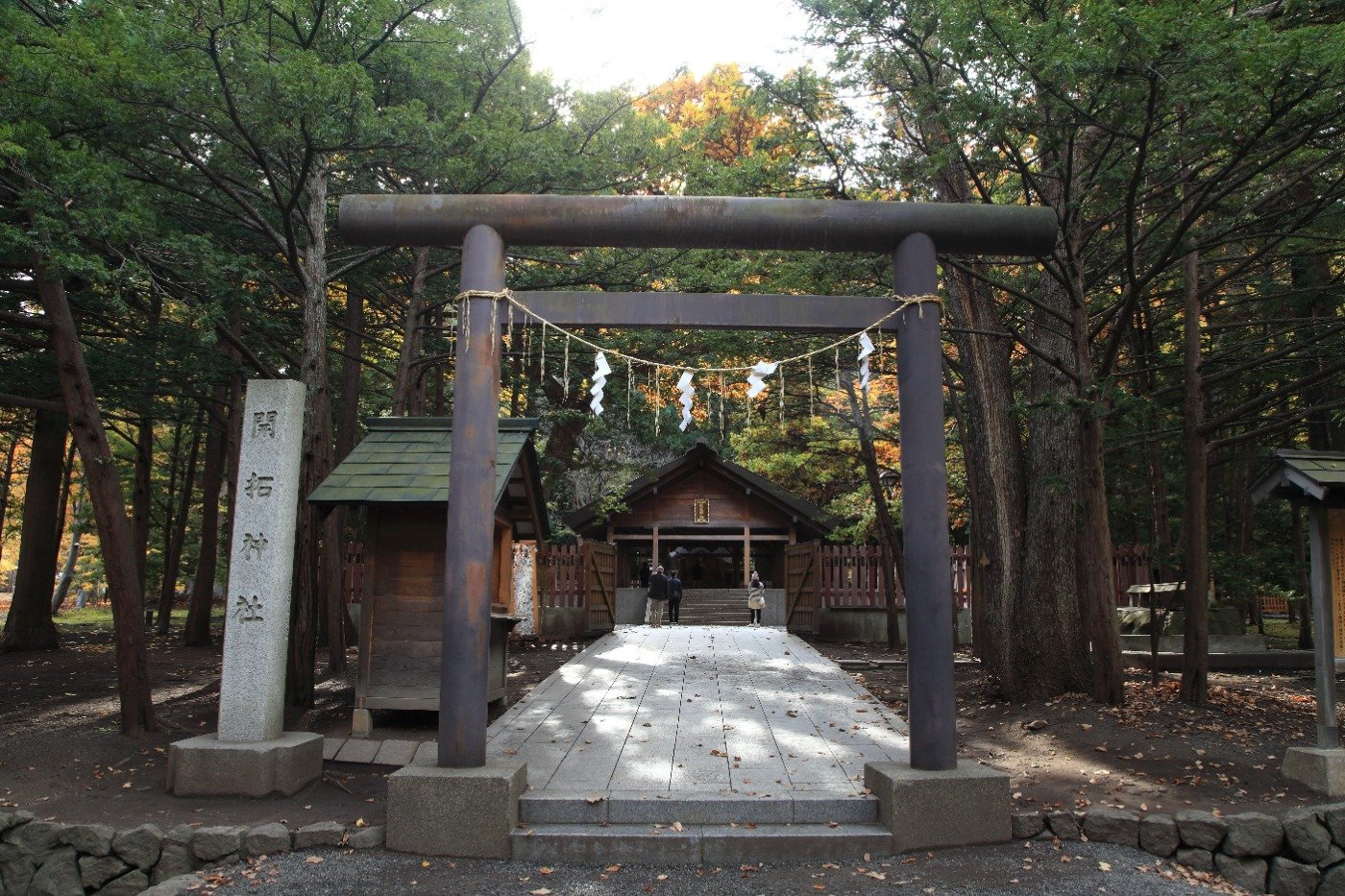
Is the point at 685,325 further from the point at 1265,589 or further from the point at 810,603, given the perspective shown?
the point at 810,603

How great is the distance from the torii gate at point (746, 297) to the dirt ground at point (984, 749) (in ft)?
6.00

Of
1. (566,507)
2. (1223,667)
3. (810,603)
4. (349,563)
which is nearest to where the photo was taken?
(1223,667)

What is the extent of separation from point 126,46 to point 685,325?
21.2 ft

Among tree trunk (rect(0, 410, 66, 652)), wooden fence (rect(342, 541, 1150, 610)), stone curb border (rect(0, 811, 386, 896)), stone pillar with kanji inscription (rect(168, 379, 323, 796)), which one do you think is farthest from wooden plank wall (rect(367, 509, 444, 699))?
wooden fence (rect(342, 541, 1150, 610))

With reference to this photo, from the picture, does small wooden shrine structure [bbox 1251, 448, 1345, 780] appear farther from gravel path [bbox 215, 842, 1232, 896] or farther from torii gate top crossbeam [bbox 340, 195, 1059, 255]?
torii gate top crossbeam [bbox 340, 195, 1059, 255]

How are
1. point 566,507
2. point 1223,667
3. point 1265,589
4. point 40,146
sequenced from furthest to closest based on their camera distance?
point 566,507, point 1265,589, point 1223,667, point 40,146

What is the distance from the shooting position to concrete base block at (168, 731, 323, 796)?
6.71 meters

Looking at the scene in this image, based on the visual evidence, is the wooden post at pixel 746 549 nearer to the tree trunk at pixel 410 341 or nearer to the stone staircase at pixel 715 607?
the stone staircase at pixel 715 607

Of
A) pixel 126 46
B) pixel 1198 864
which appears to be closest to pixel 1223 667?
pixel 1198 864

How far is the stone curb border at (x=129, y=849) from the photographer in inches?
231

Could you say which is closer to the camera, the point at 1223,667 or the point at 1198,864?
the point at 1198,864

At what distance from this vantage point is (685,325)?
21.5 feet

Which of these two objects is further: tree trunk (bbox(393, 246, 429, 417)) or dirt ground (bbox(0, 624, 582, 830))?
tree trunk (bbox(393, 246, 429, 417))

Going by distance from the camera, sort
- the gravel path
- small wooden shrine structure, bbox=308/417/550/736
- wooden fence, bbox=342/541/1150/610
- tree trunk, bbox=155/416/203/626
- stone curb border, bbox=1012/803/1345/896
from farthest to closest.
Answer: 1. wooden fence, bbox=342/541/1150/610
2. tree trunk, bbox=155/416/203/626
3. small wooden shrine structure, bbox=308/417/550/736
4. stone curb border, bbox=1012/803/1345/896
5. the gravel path
